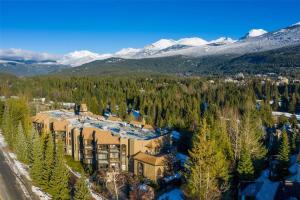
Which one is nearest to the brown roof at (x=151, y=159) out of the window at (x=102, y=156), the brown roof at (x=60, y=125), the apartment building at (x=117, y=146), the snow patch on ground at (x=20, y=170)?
the apartment building at (x=117, y=146)

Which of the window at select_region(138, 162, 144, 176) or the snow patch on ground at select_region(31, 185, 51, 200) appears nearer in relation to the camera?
the snow patch on ground at select_region(31, 185, 51, 200)

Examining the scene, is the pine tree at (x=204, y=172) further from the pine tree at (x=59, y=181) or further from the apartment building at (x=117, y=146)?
the pine tree at (x=59, y=181)

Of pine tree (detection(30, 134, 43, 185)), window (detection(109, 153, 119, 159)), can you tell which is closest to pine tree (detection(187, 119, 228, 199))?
window (detection(109, 153, 119, 159))

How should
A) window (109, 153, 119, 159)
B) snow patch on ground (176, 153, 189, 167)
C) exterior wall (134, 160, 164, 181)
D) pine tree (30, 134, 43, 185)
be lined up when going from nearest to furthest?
1. pine tree (30, 134, 43, 185)
2. exterior wall (134, 160, 164, 181)
3. snow patch on ground (176, 153, 189, 167)
4. window (109, 153, 119, 159)

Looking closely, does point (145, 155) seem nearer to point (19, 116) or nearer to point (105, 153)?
point (105, 153)

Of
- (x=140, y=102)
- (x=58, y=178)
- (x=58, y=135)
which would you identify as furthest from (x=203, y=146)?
(x=140, y=102)

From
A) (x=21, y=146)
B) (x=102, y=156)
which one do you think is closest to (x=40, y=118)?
(x=21, y=146)

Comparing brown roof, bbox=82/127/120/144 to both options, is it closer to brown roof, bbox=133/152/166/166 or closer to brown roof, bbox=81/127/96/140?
brown roof, bbox=81/127/96/140
